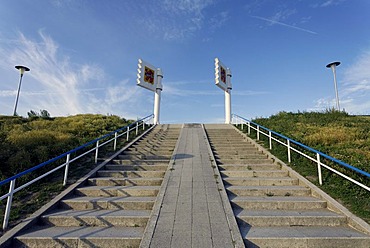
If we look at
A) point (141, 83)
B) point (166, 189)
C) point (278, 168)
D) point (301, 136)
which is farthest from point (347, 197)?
point (141, 83)

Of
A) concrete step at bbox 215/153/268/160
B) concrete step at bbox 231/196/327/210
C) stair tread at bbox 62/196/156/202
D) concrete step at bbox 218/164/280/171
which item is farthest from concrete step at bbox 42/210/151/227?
concrete step at bbox 215/153/268/160

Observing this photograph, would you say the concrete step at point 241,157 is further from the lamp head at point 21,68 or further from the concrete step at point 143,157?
the lamp head at point 21,68

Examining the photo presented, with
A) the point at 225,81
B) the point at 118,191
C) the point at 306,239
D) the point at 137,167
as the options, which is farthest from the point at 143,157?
the point at 225,81

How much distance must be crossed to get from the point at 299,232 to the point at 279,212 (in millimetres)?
647

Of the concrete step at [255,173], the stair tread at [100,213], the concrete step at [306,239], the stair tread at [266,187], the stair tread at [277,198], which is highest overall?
the concrete step at [255,173]

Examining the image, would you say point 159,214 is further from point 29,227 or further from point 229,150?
point 229,150

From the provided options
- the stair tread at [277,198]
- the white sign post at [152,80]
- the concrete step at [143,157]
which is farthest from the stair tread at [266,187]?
the white sign post at [152,80]

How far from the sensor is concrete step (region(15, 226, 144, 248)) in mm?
3371

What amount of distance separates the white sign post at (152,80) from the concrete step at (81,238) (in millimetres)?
13895

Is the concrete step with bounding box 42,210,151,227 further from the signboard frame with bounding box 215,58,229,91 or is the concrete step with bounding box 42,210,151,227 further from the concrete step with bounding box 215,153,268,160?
the signboard frame with bounding box 215,58,229,91

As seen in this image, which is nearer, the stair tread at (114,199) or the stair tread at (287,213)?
the stair tread at (287,213)

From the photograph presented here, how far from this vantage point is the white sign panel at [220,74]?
16.8 meters

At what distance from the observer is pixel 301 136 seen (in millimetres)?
8930

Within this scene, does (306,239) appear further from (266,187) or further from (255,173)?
(255,173)
